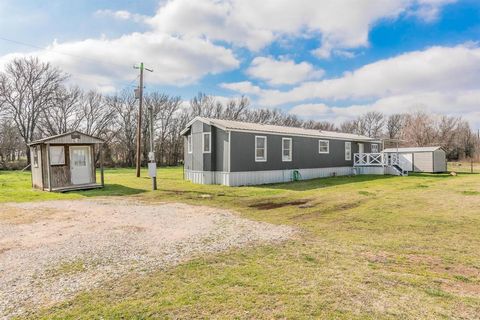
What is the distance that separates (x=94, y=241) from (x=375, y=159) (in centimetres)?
2066

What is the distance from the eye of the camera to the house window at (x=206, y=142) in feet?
50.4

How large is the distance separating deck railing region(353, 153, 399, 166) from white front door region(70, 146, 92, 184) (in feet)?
58.5

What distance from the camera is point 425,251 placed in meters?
4.87

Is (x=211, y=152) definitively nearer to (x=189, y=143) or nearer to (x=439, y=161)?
(x=189, y=143)

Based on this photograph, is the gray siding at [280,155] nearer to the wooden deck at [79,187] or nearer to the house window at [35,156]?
the wooden deck at [79,187]

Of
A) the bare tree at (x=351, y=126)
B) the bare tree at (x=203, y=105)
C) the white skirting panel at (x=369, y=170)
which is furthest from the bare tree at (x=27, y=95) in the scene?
the bare tree at (x=351, y=126)

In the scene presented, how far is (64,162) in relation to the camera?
14.0m

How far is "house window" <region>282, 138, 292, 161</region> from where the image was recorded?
17.2 metres

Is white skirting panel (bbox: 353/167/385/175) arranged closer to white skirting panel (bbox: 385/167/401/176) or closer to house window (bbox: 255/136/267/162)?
white skirting panel (bbox: 385/167/401/176)

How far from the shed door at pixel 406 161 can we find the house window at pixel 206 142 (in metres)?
16.7

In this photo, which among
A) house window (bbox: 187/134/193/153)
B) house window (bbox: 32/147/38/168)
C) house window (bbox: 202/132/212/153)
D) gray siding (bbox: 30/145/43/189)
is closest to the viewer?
gray siding (bbox: 30/145/43/189)

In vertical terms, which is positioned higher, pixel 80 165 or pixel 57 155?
pixel 57 155

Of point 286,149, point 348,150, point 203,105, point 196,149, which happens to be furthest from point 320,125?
point 196,149

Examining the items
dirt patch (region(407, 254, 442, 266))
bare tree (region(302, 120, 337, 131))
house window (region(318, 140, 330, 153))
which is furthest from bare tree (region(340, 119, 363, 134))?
dirt patch (region(407, 254, 442, 266))
